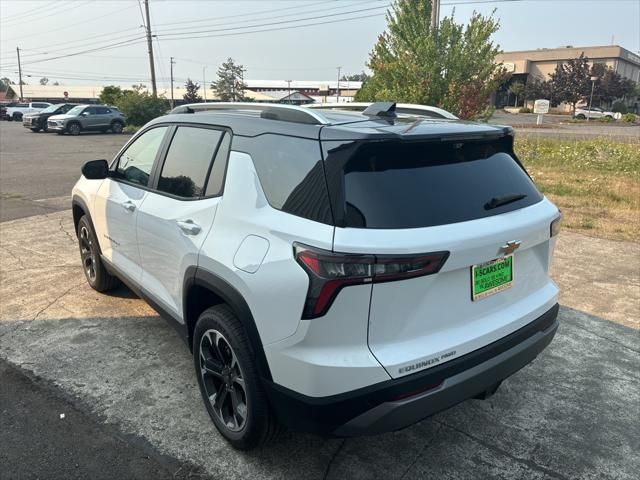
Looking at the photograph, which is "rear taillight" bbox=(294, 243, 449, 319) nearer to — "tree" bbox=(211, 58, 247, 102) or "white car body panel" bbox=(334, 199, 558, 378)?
"white car body panel" bbox=(334, 199, 558, 378)

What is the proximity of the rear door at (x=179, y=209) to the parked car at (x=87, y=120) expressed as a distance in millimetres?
28579

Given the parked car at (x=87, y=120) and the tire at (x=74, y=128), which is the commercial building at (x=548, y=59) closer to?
the parked car at (x=87, y=120)

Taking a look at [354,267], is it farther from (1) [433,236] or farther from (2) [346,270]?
(1) [433,236]

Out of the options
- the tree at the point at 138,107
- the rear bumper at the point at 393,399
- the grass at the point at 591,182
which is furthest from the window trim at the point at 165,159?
the tree at the point at 138,107

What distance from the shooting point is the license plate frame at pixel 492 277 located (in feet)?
7.50

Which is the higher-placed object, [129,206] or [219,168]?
[219,168]

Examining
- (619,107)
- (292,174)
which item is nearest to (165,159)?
(292,174)

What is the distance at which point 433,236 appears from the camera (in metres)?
2.09

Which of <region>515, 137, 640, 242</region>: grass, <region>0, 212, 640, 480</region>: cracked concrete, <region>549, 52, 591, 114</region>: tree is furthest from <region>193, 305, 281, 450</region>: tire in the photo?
<region>549, 52, 591, 114</region>: tree

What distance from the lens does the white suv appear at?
206 centimetres

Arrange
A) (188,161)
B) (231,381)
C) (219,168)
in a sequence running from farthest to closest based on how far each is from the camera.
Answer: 1. (188,161)
2. (219,168)
3. (231,381)

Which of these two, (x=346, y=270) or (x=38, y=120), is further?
Answer: (x=38, y=120)

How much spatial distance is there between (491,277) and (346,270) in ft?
2.57

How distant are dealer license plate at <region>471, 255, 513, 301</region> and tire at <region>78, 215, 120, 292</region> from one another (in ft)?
11.5
